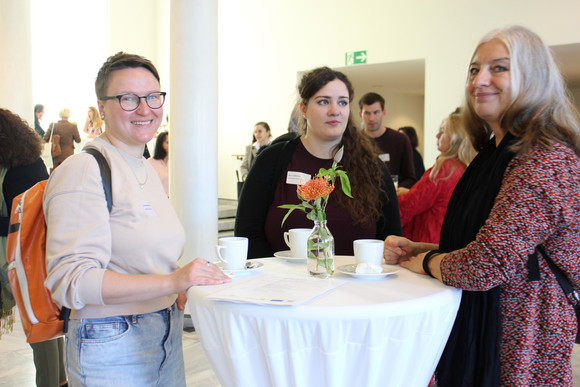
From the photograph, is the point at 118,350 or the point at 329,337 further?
the point at 118,350

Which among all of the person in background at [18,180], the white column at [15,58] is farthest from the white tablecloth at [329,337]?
the white column at [15,58]

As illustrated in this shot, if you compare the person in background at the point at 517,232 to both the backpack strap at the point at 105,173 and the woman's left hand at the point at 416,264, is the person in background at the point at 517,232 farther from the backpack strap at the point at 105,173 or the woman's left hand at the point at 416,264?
the backpack strap at the point at 105,173

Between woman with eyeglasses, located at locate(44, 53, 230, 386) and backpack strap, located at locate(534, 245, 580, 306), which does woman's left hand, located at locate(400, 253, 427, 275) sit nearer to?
backpack strap, located at locate(534, 245, 580, 306)

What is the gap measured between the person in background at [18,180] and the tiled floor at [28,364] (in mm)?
725

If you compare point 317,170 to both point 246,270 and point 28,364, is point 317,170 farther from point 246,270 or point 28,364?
point 28,364

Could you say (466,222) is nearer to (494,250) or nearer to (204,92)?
(494,250)

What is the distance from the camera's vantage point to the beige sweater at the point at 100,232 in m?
1.29

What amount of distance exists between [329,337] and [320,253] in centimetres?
39

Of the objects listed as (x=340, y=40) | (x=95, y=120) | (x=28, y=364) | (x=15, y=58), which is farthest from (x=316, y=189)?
(x=95, y=120)

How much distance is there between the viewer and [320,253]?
1604mm

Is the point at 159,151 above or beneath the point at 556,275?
above

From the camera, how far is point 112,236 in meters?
1.41

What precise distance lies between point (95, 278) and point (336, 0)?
855cm

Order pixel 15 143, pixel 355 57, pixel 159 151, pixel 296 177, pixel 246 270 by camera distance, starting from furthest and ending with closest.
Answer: pixel 355 57
pixel 159 151
pixel 15 143
pixel 296 177
pixel 246 270
